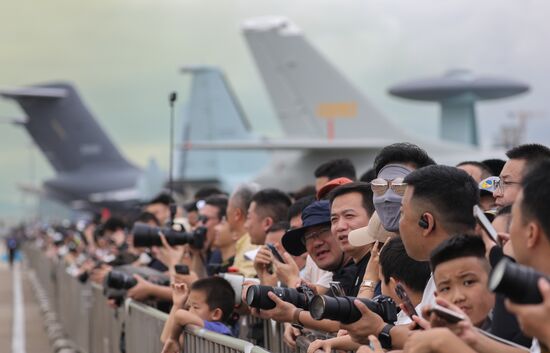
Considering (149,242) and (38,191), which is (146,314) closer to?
(149,242)

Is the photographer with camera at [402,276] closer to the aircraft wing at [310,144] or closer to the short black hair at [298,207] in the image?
the short black hair at [298,207]

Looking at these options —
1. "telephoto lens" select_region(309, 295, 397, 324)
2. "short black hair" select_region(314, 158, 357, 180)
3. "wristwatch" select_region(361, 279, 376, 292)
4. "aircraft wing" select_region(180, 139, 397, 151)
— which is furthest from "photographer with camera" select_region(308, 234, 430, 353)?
"aircraft wing" select_region(180, 139, 397, 151)

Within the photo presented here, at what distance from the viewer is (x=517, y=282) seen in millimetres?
2361

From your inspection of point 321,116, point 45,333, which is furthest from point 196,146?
point 45,333

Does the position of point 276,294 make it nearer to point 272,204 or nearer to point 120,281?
point 272,204

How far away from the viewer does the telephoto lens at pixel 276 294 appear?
445 cm

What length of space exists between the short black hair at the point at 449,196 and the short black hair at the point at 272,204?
349 cm

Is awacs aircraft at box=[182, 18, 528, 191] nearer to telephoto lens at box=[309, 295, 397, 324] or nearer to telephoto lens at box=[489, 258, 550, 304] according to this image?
telephoto lens at box=[309, 295, 397, 324]

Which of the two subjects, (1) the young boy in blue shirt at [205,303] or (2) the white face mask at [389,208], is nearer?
(2) the white face mask at [389,208]

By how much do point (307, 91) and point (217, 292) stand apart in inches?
914

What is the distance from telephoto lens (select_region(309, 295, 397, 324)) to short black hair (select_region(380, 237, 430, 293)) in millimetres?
168

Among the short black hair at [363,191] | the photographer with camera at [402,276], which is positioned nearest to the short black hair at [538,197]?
the photographer with camera at [402,276]

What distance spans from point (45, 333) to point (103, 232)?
Answer: 4723 millimetres

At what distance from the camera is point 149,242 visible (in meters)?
7.12
